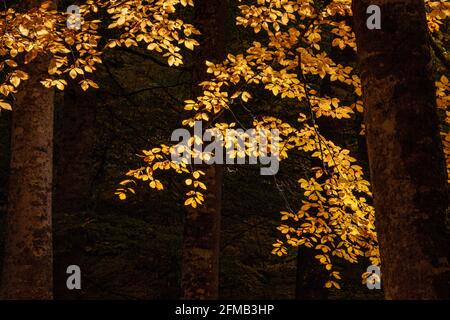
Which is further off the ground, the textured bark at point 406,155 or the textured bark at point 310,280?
the textured bark at point 406,155

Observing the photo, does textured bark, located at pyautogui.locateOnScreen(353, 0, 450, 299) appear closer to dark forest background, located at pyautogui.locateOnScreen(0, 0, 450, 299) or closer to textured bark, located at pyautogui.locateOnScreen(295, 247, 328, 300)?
dark forest background, located at pyautogui.locateOnScreen(0, 0, 450, 299)

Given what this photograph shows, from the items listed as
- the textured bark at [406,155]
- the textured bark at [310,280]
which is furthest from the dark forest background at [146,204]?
the textured bark at [406,155]

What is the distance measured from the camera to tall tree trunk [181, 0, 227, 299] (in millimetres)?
7137

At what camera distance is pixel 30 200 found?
6.79 m

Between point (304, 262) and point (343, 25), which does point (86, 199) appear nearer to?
point (304, 262)

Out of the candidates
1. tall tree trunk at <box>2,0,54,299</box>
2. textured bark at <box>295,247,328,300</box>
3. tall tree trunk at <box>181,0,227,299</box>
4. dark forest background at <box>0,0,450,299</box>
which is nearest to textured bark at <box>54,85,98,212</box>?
dark forest background at <box>0,0,450,299</box>

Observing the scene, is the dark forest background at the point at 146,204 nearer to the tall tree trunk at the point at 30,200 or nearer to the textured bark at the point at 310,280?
the textured bark at the point at 310,280

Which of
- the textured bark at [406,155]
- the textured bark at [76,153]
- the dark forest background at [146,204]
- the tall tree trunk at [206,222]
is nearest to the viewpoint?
the textured bark at [406,155]

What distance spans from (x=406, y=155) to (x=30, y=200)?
5.24 m

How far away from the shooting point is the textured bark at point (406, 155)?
9.34 ft

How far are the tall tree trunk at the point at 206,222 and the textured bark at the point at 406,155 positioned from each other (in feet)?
14.2

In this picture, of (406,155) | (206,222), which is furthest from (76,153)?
(406,155)

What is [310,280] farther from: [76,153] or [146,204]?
[76,153]

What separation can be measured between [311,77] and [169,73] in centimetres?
327
